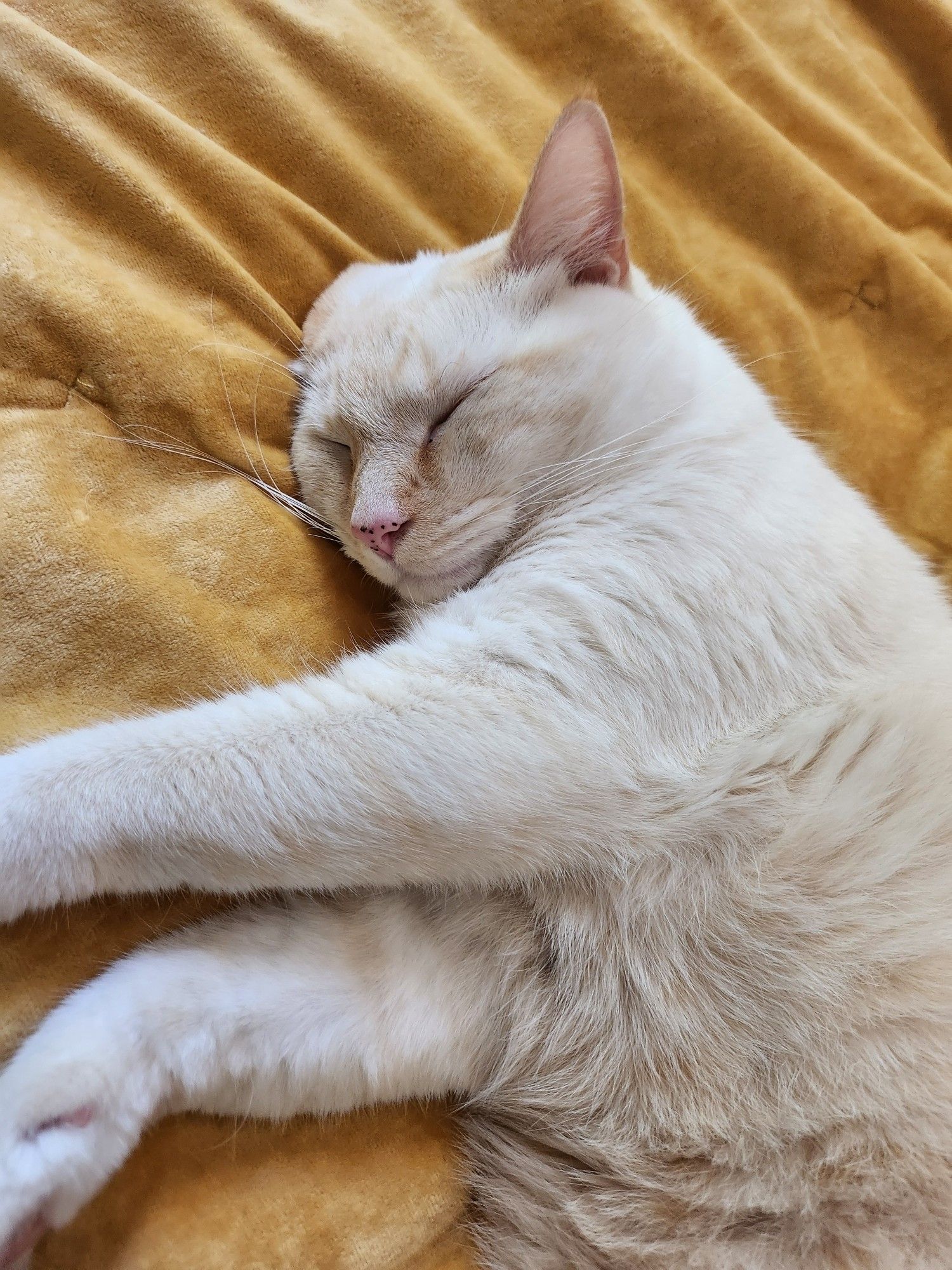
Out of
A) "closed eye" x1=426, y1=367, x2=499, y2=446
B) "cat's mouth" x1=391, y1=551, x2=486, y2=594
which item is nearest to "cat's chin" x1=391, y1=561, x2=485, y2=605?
"cat's mouth" x1=391, y1=551, x2=486, y2=594

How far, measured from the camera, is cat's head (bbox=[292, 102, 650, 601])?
3.86 ft

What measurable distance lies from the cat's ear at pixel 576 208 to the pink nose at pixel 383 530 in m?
0.45

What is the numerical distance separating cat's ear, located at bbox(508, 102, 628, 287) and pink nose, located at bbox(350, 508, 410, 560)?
0.45 metres

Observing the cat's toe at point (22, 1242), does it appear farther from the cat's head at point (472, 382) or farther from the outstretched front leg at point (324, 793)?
the cat's head at point (472, 382)

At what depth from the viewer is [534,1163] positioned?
3.52ft

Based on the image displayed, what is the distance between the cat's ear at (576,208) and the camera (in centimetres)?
117

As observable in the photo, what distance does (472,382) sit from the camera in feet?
4.05

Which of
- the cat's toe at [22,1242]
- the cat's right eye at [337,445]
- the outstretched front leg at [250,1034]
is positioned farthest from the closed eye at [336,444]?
the cat's toe at [22,1242]

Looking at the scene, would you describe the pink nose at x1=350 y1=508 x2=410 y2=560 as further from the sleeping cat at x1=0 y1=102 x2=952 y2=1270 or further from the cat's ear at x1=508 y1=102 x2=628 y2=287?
the cat's ear at x1=508 y1=102 x2=628 y2=287

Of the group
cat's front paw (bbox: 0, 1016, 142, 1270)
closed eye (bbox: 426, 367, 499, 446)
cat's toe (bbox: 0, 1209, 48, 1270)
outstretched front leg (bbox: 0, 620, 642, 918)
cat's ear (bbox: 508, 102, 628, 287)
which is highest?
cat's ear (bbox: 508, 102, 628, 287)

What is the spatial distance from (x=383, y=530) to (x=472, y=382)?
0.27 meters

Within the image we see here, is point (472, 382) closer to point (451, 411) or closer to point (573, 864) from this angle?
point (451, 411)

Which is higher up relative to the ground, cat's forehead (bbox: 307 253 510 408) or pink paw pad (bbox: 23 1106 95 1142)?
cat's forehead (bbox: 307 253 510 408)

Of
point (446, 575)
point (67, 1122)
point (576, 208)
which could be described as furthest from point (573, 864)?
point (576, 208)
